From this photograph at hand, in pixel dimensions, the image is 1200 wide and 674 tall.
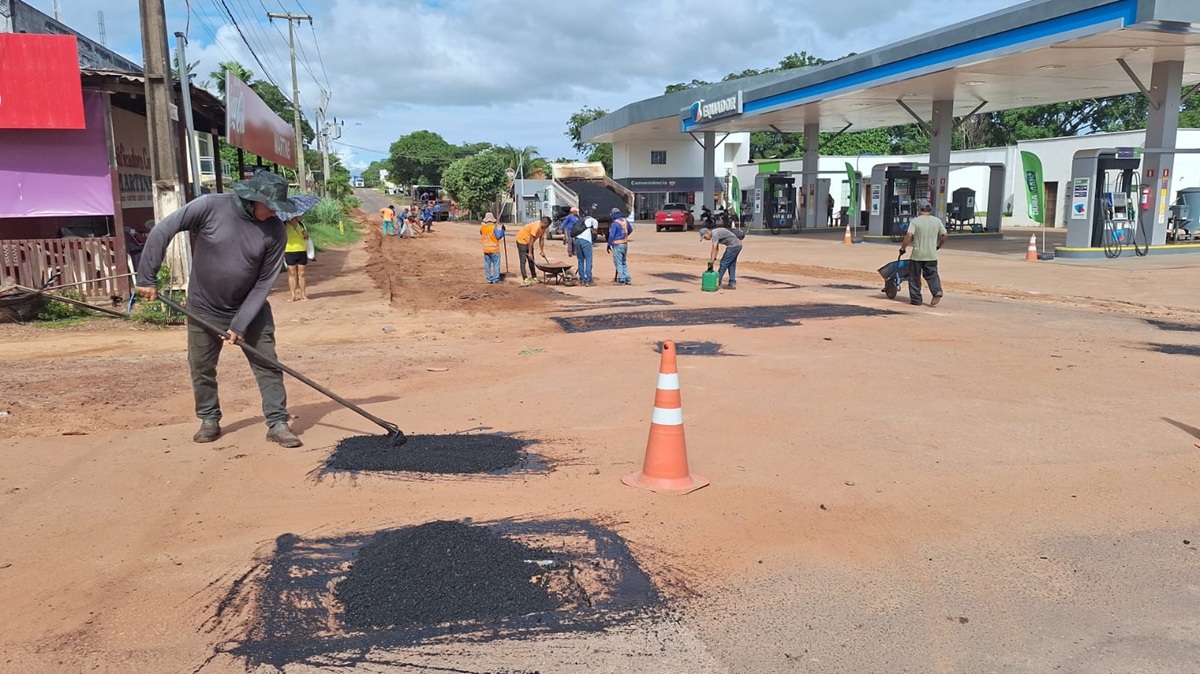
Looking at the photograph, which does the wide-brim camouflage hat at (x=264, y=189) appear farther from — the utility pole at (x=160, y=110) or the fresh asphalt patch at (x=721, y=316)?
the utility pole at (x=160, y=110)

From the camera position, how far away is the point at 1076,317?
1157 cm

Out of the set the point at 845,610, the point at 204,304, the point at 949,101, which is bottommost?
the point at 845,610

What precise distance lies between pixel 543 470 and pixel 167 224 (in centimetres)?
284

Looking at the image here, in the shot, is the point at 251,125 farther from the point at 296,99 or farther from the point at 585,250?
the point at 296,99

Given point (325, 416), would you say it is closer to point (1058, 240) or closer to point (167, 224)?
point (167, 224)

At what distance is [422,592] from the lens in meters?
3.49

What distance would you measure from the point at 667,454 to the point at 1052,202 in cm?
4155

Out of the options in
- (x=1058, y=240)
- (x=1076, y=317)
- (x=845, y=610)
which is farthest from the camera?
(x=1058, y=240)

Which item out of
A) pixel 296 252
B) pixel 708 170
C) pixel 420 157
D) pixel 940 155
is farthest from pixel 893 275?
pixel 420 157

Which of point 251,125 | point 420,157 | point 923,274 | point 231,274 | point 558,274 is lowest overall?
point 558,274

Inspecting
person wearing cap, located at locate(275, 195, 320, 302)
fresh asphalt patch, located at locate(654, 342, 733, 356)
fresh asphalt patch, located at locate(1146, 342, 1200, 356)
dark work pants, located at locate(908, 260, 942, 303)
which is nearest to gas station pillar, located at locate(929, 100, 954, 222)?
dark work pants, located at locate(908, 260, 942, 303)

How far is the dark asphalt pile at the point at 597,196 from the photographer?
36.4m

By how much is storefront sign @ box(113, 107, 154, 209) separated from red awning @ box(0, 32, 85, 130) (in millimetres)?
3096

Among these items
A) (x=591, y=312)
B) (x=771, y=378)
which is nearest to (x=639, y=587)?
(x=771, y=378)
